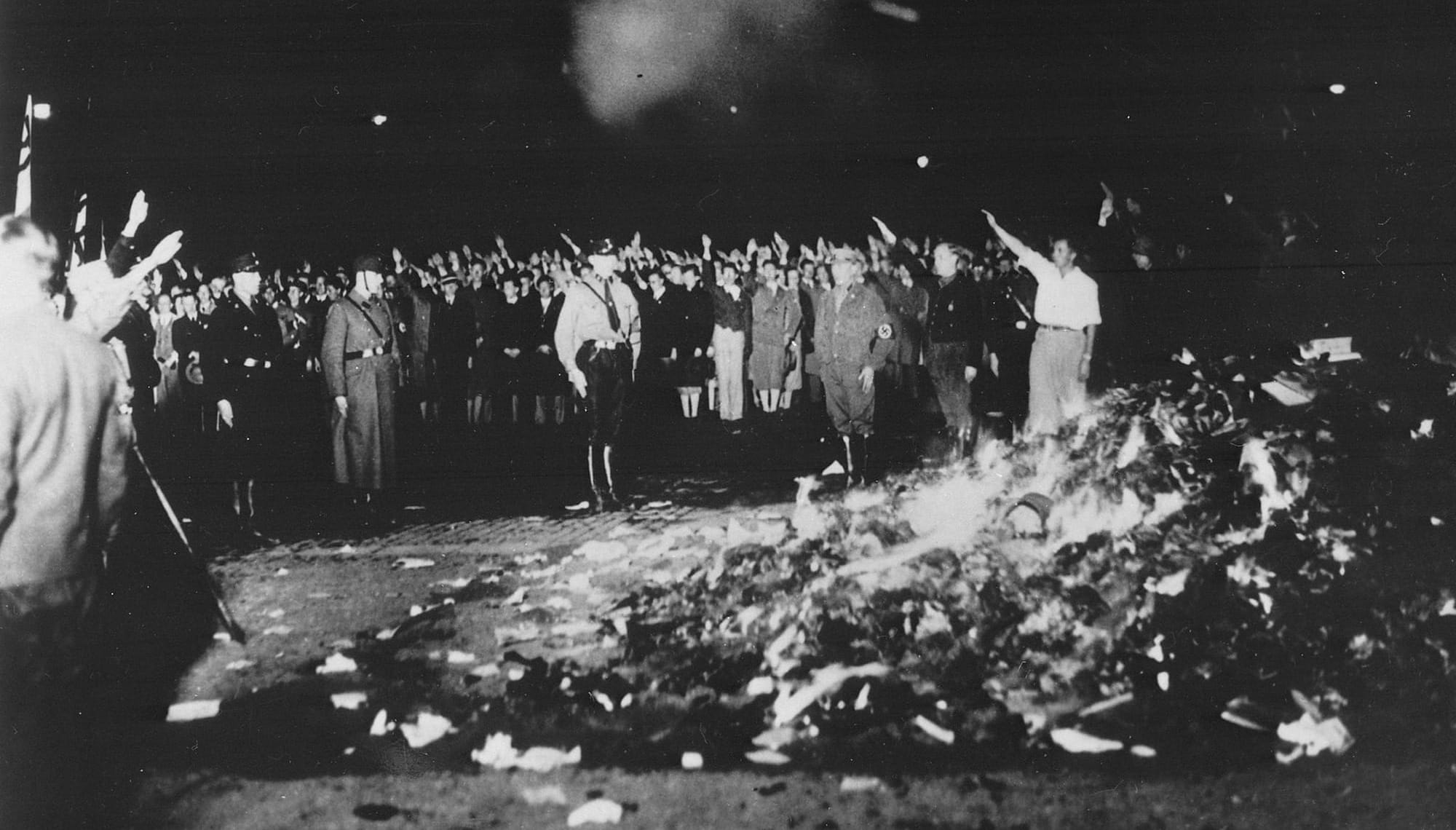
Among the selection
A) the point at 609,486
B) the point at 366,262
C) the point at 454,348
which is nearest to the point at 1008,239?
the point at 609,486

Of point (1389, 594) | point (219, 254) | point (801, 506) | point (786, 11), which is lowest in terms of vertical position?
point (1389, 594)

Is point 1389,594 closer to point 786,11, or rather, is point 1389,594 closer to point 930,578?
point 930,578

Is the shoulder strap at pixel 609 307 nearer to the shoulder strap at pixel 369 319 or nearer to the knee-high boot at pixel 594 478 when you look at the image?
the knee-high boot at pixel 594 478

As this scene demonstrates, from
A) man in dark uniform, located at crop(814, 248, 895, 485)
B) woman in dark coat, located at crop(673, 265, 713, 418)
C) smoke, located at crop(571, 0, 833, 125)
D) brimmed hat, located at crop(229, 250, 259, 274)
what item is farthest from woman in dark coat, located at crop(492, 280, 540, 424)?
man in dark uniform, located at crop(814, 248, 895, 485)

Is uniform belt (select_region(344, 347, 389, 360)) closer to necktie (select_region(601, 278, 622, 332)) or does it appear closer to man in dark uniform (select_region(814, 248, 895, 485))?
necktie (select_region(601, 278, 622, 332))

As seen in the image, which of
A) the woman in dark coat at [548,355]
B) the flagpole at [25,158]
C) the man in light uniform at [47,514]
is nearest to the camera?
the man in light uniform at [47,514]

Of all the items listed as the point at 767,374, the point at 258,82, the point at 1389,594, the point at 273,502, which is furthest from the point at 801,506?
the point at 258,82

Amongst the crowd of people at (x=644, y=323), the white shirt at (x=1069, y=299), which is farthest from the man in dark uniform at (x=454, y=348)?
the white shirt at (x=1069, y=299)

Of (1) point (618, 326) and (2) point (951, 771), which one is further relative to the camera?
(1) point (618, 326)
